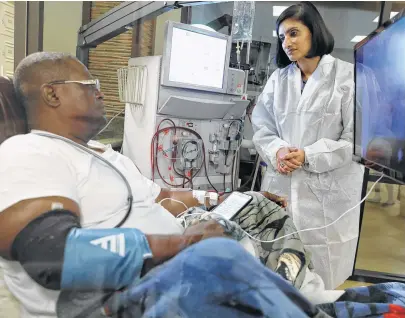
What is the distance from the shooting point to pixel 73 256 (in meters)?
0.55

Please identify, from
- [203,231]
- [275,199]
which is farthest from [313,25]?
[203,231]

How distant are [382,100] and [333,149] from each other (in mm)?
333

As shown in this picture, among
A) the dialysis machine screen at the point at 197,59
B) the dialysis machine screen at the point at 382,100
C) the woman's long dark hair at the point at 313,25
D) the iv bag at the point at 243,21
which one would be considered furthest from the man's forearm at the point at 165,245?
the iv bag at the point at 243,21

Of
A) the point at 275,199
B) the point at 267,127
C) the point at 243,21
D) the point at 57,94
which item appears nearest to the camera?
the point at 57,94

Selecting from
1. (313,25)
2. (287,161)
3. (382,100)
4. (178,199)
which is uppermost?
(313,25)

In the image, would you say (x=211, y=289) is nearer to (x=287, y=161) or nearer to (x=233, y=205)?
(x=233, y=205)

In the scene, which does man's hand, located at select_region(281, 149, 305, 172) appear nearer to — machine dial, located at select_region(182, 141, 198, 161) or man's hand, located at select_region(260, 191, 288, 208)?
man's hand, located at select_region(260, 191, 288, 208)

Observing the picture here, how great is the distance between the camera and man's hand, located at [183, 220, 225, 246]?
0.64 meters

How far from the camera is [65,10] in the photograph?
937 millimetres

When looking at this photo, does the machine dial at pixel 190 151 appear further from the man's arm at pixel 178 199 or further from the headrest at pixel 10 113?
the headrest at pixel 10 113

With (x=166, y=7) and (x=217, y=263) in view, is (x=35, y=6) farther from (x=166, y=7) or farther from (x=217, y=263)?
(x=217, y=263)

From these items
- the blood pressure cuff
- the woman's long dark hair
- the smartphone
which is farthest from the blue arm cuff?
the woman's long dark hair

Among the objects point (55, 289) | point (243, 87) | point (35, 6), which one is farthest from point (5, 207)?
point (243, 87)

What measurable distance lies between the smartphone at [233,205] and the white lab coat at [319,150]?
30 cm
